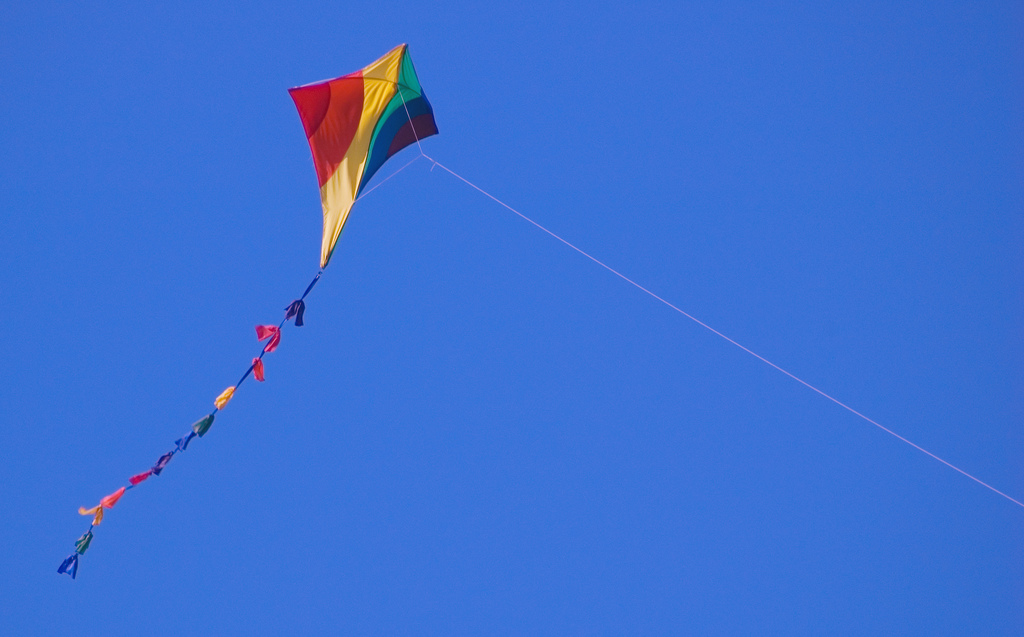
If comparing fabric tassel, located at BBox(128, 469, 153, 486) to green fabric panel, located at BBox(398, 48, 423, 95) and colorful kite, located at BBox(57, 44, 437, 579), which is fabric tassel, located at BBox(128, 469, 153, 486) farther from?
green fabric panel, located at BBox(398, 48, 423, 95)

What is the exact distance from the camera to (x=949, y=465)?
25.6ft

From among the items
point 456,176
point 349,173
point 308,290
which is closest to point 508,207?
point 456,176

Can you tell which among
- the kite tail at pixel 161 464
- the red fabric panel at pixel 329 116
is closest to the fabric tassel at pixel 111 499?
the kite tail at pixel 161 464

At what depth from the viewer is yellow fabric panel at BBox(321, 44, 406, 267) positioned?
34.3ft

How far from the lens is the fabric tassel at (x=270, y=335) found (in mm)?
9562

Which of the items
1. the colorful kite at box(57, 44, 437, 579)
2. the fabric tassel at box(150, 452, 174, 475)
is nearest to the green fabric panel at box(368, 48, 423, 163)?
the colorful kite at box(57, 44, 437, 579)

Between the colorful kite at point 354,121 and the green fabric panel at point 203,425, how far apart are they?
211 centimetres

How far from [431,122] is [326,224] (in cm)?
187

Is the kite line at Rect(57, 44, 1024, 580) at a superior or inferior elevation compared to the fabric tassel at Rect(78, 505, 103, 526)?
superior

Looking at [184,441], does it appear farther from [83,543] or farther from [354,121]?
[354,121]

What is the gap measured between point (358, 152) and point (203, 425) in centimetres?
375

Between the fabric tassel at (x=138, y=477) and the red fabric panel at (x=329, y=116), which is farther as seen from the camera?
the red fabric panel at (x=329, y=116)

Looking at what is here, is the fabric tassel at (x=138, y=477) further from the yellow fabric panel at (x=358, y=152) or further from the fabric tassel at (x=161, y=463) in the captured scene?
the yellow fabric panel at (x=358, y=152)

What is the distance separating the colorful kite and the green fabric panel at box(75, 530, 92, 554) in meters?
3.55
